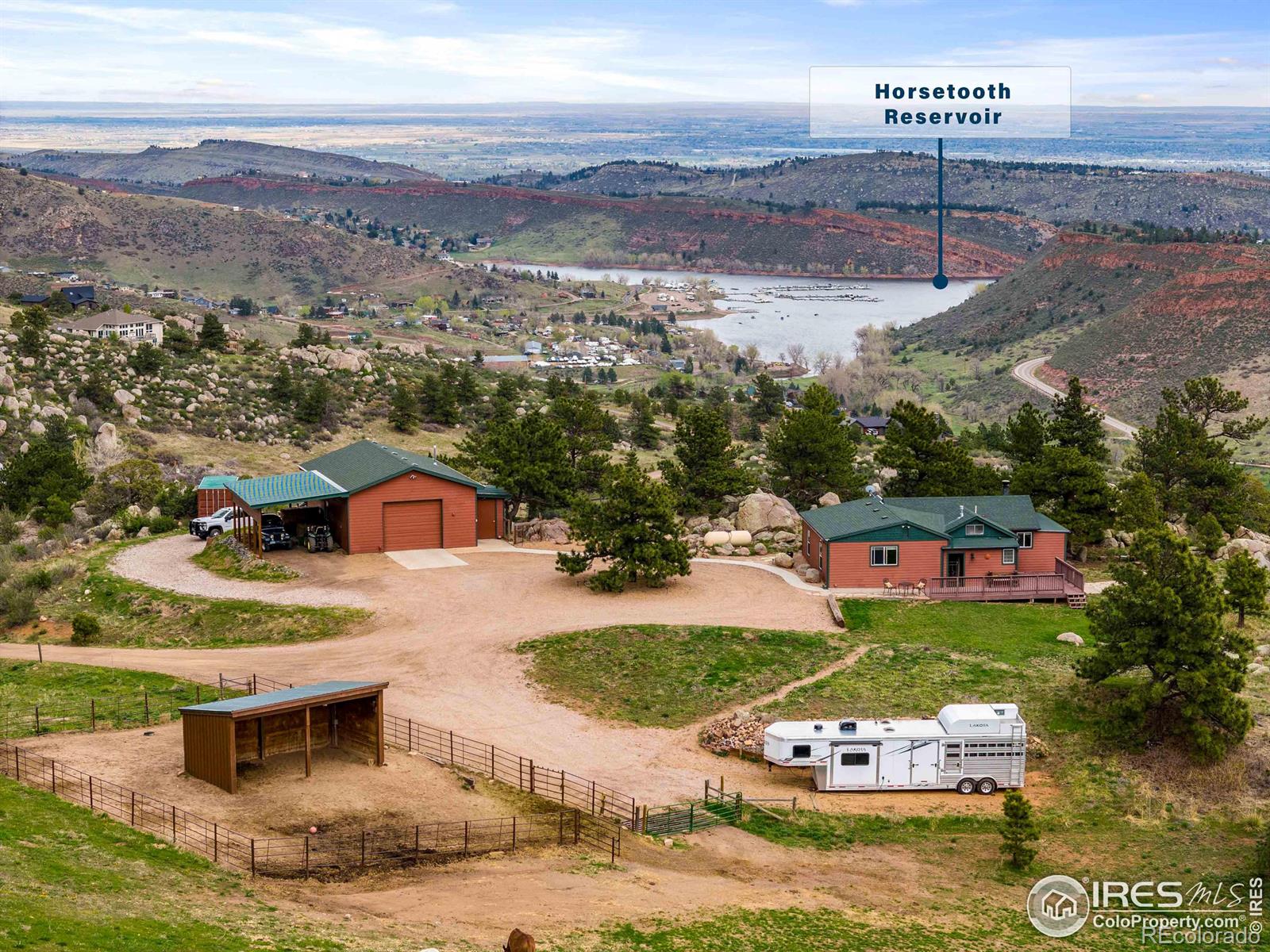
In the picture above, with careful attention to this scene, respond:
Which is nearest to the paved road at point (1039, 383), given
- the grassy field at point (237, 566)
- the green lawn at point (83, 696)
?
the grassy field at point (237, 566)

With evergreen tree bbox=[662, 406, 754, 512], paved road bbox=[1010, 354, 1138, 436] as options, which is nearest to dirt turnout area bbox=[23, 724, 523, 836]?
evergreen tree bbox=[662, 406, 754, 512]

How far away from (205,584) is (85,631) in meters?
4.27

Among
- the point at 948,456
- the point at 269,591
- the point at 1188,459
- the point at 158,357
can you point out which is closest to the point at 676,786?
the point at 269,591

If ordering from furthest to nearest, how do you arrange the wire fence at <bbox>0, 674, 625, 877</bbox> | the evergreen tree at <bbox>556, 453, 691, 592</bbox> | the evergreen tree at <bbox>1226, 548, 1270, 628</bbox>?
the evergreen tree at <bbox>556, 453, 691, 592</bbox> → the evergreen tree at <bbox>1226, 548, 1270, 628</bbox> → the wire fence at <bbox>0, 674, 625, 877</bbox>

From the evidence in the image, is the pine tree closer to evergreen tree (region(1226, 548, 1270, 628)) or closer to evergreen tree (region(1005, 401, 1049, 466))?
evergreen tree (region(1226, 548, 1270, 628))

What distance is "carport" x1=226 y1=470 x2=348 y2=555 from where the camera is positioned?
1731 inches

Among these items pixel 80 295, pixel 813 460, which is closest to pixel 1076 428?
pixel 813 460

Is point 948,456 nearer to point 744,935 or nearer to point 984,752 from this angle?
point 984,752

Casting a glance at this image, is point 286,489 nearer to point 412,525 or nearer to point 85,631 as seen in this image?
point 412,525

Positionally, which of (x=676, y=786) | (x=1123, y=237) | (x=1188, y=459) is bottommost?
(x=676, y=786)

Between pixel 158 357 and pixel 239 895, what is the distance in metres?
61.1

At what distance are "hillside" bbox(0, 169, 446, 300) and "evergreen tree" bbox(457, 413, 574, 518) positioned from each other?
136m

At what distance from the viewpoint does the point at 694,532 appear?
48906mm

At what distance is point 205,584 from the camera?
41000 mm
